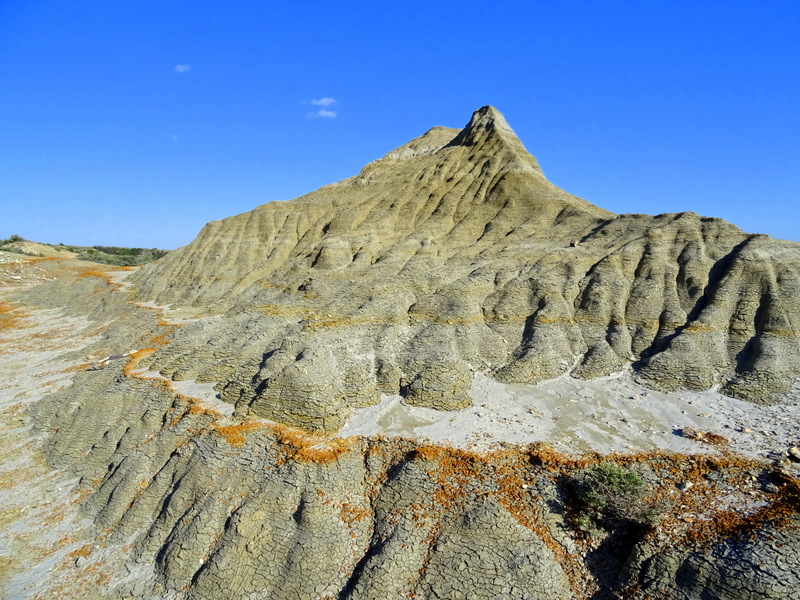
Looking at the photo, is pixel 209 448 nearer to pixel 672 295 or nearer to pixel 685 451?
pixel 685 451

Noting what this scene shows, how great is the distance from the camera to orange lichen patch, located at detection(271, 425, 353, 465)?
1570 centimetres

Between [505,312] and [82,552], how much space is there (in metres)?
24.2

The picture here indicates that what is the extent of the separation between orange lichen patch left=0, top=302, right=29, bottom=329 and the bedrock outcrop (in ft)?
78.6

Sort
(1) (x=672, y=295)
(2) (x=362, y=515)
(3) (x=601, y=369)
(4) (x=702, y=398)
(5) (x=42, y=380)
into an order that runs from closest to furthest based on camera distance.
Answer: (2) (x=362, y=515), (4) (x=702, y=398), (3) (x=601, y=369), (1) (x=672, y=295), (5) (x=42, y=380)

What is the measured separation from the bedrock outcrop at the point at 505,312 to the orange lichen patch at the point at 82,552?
7.17 metres

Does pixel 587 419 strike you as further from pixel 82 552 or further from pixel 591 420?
pixel 82 552

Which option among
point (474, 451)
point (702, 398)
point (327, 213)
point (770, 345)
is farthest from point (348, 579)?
point (327, 213)

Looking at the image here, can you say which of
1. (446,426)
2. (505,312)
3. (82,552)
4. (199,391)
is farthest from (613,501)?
(199,391)

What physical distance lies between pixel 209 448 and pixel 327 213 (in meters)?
34.5

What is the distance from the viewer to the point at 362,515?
14703 mm

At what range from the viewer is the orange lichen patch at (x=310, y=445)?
51.5 ft

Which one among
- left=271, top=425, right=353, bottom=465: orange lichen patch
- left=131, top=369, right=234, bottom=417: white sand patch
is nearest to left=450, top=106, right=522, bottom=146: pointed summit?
left=131, top=369, right=234, bottom=417: white sand patch

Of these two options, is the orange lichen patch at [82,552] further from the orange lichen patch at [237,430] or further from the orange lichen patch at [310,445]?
the orange lichen patch at [310,445]

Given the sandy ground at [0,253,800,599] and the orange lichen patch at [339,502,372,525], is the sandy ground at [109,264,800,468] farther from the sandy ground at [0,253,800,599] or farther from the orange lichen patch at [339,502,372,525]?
the orange lichen patch at [339,502,372,525]
